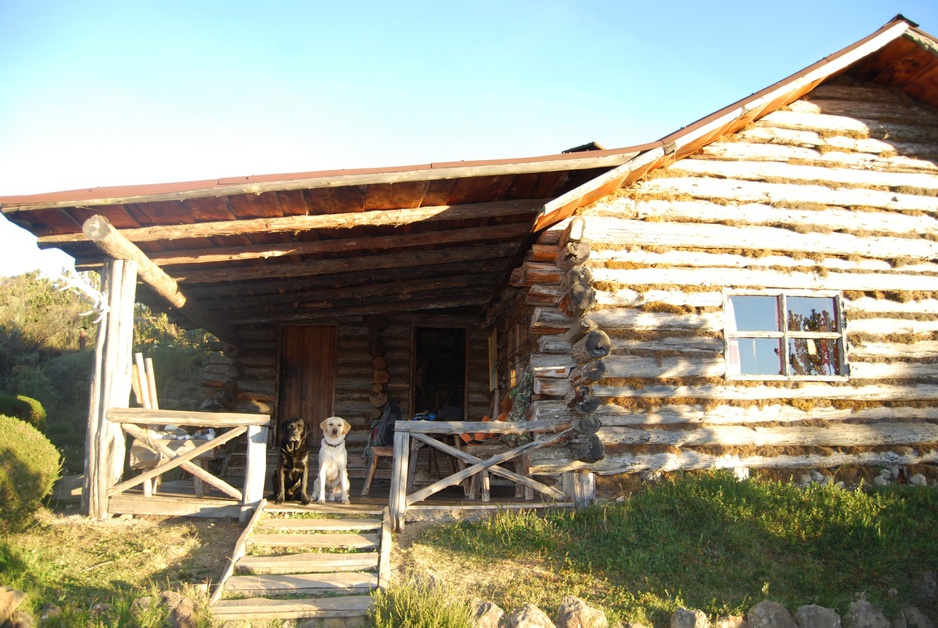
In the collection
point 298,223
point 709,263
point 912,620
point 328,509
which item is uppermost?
point 298,223

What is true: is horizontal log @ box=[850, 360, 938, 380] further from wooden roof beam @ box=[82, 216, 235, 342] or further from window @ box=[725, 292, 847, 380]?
wooden roof beam @ box=[82, 216, 235, 342]

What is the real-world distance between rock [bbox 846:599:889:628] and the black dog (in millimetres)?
5326

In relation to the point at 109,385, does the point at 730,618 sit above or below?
below

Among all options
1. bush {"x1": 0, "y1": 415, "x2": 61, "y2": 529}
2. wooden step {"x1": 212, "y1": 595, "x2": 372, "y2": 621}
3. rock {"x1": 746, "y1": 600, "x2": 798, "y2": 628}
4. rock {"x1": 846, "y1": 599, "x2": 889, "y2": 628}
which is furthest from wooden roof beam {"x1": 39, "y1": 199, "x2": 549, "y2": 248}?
rock {"x1": 846, "y1": 599, "x2": 889, "y2": 628}

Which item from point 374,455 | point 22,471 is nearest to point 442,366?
point 374,455

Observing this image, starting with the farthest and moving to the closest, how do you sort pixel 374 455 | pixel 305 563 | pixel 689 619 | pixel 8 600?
1. pixel 374 455
2. pixel 305 563
3. pixel 689 619
4. pixel 8 600

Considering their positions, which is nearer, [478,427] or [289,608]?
[289,608]

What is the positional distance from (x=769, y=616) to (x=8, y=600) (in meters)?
5.62

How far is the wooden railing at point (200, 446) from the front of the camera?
7363mm

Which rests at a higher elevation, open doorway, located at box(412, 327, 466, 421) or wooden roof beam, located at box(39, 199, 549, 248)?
wooden roof beam, located at box(39, 199, 549, 248)

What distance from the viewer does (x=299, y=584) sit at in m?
5.89

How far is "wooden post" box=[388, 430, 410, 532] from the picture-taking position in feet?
23.7

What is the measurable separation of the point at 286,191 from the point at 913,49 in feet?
26.0

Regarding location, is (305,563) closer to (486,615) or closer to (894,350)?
(486,615)
